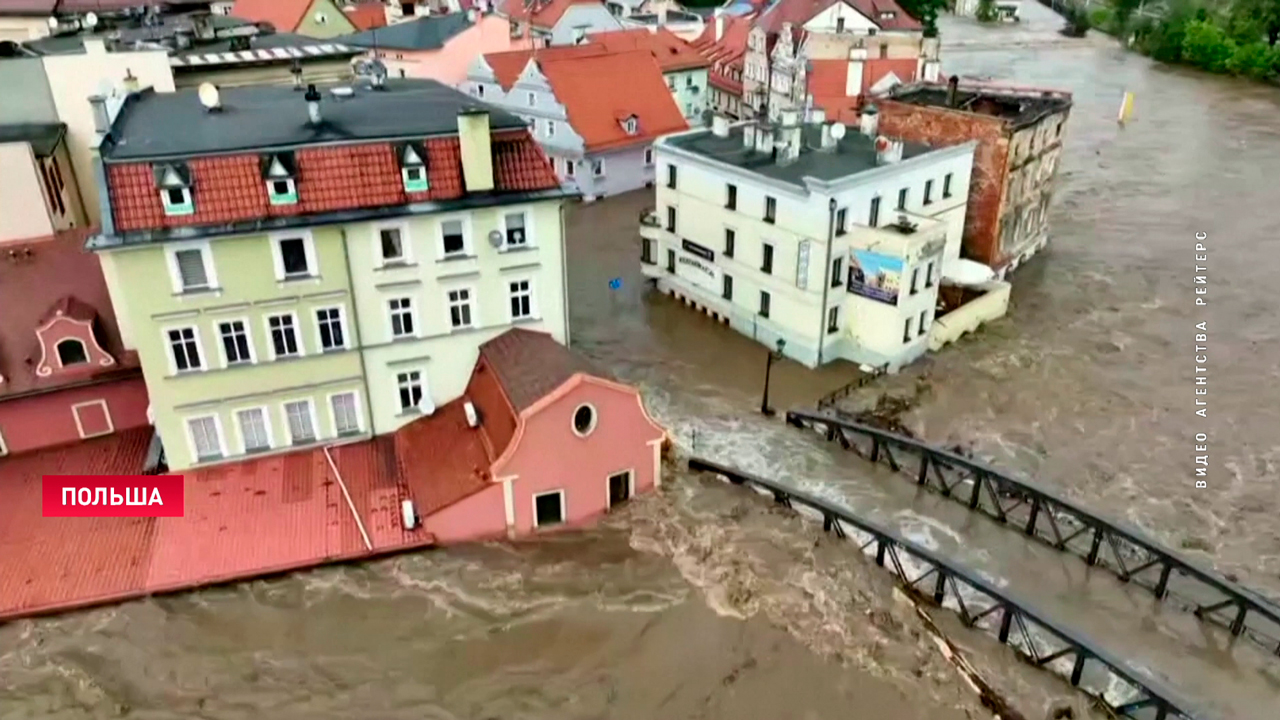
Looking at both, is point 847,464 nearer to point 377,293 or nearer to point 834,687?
point 834,687

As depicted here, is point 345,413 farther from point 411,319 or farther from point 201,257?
point 201,257

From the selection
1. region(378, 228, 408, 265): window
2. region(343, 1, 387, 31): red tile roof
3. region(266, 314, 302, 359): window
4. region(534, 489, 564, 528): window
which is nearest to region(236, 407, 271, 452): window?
region(266, 314, 302, 359): window

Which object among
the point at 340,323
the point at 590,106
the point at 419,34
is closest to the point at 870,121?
the point at 590,106

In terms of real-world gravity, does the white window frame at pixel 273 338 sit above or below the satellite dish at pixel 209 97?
below

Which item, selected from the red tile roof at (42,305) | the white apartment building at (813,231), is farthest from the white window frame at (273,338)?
the white apartment building at (813,231)

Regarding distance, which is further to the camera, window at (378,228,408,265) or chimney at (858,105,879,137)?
chimney at (858,105,879,137)

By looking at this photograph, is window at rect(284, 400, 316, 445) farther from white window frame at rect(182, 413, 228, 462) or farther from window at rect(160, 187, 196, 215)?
window at rect(160, 187, 196, 215)
